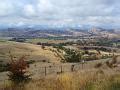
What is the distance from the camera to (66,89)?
8758mm

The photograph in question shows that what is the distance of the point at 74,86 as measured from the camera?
29.6ft

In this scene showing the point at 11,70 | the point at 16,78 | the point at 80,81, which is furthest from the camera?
the point at 11,70

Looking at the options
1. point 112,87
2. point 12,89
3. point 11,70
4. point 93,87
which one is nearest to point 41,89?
point 12,89

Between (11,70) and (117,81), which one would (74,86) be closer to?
(117,81)

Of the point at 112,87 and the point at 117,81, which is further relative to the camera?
the point at 117,81

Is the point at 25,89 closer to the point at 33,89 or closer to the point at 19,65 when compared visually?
the point at 33,89

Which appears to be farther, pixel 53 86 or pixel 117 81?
pixel 117 81

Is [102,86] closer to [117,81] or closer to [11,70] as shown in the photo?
[117,81]

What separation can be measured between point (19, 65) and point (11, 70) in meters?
0.62

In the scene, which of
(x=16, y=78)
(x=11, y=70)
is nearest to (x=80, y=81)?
(x=16, y=78)

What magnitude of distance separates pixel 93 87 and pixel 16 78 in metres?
5.99

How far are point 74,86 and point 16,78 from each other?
5.69m

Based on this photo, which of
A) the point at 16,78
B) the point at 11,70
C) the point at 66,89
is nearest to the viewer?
the point at 66,89

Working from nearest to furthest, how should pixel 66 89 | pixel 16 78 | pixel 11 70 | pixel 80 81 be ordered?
pixel 66 89 < pixel 80 81 < pixel 16 78 < pixel 11 70
